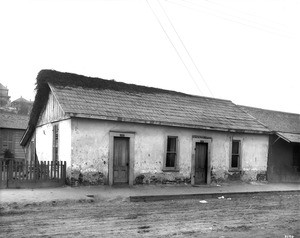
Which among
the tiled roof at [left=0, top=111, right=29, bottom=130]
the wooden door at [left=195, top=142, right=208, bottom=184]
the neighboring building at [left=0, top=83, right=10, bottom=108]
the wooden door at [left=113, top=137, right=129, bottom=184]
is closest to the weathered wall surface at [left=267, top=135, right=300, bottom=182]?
the wooden door at [left=195, top=142, right=208, bottom=184]

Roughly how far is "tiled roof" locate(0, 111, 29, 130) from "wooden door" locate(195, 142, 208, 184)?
24014mm

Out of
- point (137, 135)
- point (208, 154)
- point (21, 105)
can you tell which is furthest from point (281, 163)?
point (21, 105)

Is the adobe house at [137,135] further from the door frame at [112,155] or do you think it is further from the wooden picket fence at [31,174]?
the wooden picket fence at [31,174]

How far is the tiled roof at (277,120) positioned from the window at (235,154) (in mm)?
3754

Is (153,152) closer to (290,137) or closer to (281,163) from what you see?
(290,137)

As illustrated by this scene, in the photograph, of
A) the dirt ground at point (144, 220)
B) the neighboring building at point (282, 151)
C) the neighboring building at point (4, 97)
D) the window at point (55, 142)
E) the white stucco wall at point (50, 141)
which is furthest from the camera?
the neighboring building at point (4, 97)

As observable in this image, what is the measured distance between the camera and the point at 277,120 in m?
24.4

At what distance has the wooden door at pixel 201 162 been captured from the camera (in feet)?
58.4

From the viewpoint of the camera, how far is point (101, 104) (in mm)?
15844

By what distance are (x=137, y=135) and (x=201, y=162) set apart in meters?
4.20

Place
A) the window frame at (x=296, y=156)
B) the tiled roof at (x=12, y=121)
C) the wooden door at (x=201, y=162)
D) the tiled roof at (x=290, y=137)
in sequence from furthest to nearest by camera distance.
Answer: the tiled roof at (x=12, y=121), the window frame at (x=296, y=156), the tiled roof at (x=290, y=137), the wooden door at (x=201, y=162)

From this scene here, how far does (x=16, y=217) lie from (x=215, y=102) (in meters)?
16.2

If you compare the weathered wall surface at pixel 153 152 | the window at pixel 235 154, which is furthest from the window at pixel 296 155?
the window at pixel 235 154

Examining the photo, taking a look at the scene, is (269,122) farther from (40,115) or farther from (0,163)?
(0,163)
